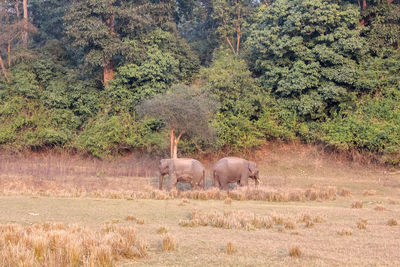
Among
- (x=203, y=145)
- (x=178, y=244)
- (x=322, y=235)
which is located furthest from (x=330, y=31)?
(x=178, y=244)

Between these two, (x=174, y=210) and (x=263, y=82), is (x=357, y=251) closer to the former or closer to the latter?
(x=174, y=210)

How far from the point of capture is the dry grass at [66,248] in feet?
20.3

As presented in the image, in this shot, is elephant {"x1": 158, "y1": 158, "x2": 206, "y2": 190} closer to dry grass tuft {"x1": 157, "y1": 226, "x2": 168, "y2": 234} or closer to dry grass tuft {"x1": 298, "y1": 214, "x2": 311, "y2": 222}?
dry grass tuft {"x1": 298, "y1": 214, "x2": 311, "y2": 222}

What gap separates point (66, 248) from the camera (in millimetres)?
6438

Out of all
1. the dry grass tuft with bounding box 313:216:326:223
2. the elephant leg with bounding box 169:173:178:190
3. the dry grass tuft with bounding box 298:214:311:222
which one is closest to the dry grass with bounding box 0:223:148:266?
the dry grass tuft with bounding box 298:214:311:222

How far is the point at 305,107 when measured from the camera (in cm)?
2972

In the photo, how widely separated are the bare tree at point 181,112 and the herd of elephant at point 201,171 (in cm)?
572

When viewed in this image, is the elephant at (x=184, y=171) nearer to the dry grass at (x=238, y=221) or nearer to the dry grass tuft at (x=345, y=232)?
the dry grass at (x=238, y=221)

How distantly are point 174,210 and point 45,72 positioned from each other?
25.8 m

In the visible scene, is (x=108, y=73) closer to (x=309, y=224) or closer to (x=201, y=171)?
(x=201, y=171)

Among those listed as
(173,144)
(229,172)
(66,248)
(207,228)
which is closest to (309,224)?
(207,228)

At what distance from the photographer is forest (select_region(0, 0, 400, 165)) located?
29062mm

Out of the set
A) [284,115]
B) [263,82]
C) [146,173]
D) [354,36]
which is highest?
[354,36]

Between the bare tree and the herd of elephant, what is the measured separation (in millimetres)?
5720
